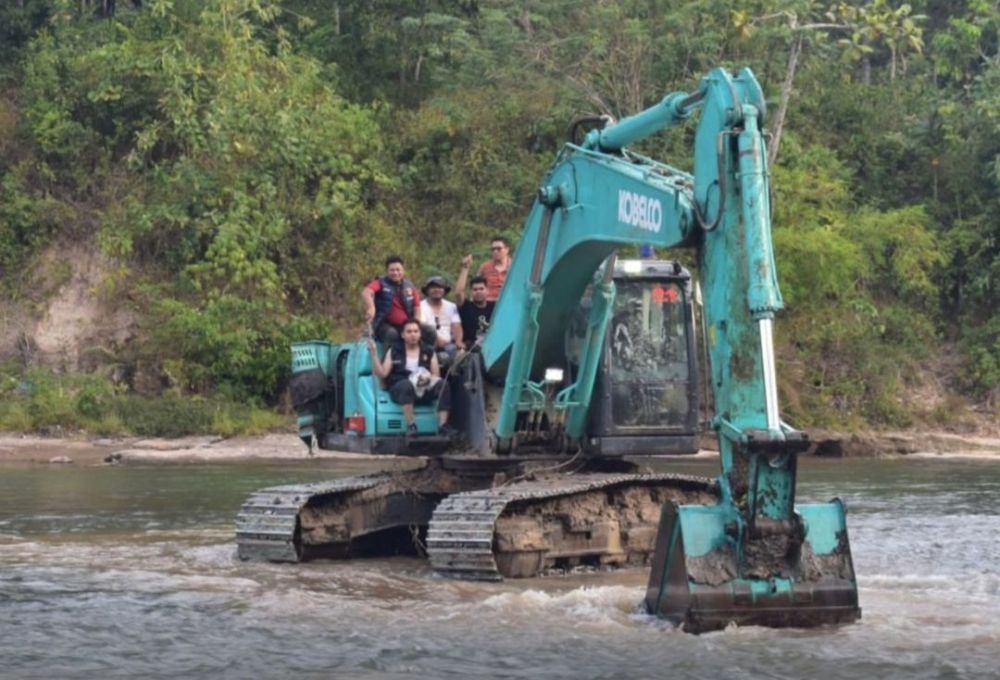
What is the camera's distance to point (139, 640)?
40.7 feet

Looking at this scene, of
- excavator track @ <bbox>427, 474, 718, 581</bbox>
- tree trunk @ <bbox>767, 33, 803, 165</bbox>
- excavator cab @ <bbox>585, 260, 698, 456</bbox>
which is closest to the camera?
excavator track @ <bbox>427, 474, 718, 581</bbox>

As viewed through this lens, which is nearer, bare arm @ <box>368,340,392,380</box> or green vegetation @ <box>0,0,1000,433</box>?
bare arm @ <box>368,340,392,380</box>

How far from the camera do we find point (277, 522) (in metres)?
16.3

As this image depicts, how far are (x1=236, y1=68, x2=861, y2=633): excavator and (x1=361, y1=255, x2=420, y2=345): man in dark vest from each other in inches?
14.2

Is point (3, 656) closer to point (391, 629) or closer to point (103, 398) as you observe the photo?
point (391, 629)

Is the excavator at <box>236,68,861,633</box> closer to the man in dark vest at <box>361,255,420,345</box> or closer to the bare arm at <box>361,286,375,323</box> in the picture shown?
the man in dark vest at <box>361,255,420,345</box>

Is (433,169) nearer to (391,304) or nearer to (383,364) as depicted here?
(391,304)

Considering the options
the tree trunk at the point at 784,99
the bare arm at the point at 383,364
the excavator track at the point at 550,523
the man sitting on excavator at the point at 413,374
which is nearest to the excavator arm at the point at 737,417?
the excavator track at the point at 550,523

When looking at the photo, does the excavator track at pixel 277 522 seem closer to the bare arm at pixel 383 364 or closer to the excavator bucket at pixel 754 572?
the bare arm at pixel 383 364

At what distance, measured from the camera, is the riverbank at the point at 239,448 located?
29531 mm

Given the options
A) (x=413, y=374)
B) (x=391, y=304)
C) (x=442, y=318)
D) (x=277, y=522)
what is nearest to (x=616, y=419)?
(x=413, y=374)

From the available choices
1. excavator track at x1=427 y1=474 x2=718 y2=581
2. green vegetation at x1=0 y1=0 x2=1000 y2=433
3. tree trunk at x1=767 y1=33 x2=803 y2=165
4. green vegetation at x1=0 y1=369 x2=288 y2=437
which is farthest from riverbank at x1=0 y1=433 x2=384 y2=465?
excavator track at x1=427 y1=474 x2=718 y2=581

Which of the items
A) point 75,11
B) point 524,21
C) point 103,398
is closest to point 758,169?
point 103,398

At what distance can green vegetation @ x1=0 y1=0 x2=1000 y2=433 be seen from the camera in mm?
34688
